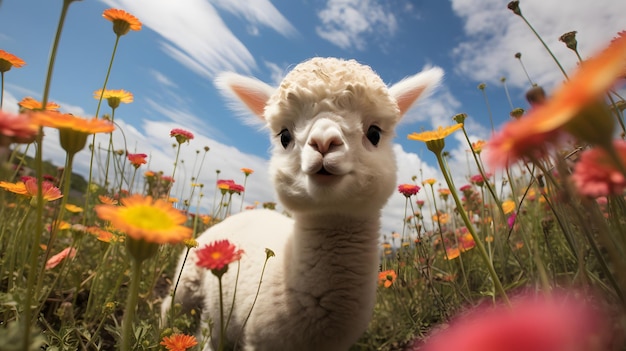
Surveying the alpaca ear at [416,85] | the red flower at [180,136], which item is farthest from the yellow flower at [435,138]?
the red flower at [180,136]

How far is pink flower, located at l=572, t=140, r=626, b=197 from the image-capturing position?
697mm

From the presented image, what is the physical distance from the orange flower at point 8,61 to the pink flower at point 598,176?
8.15 feet

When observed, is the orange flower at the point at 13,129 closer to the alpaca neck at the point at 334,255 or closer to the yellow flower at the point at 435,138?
the yellow flower at the point at 435,138

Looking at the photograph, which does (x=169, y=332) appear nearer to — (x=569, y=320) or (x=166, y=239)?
(x=166, y=239)

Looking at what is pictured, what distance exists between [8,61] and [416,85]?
2.57 m

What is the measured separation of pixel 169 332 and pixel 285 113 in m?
1.38

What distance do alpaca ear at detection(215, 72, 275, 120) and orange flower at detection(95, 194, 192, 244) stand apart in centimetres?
206

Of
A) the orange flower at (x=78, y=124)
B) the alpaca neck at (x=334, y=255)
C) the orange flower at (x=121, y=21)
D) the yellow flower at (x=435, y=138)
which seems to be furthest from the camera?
the alpaca neck at (x=334, y=255)

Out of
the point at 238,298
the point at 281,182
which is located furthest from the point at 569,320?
the point at 238,298

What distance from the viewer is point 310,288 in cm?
226

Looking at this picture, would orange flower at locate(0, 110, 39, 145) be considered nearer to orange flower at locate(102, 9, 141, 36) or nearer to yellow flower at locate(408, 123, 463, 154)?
yellow flower at locate(408, 123, 463, 154)

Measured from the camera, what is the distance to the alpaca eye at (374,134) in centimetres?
240

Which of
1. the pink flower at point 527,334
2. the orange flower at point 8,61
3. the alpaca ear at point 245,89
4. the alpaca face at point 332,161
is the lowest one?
the pink flower at point 527,334

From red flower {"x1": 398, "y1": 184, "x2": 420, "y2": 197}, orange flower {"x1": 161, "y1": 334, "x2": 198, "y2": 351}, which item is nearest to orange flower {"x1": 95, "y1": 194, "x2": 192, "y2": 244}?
orange flower {"x1": 161, "y1": 334, "x2": 198, "y2": 351}
